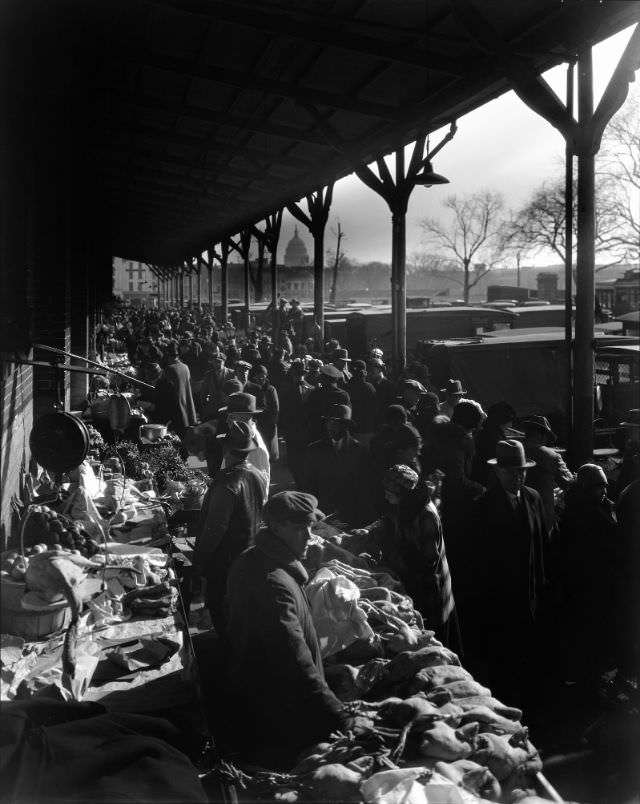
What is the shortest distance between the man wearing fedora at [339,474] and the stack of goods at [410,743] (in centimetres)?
272

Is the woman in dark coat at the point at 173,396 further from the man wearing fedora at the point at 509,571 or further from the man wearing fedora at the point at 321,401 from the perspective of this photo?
the man wearing fedora at the point at 509,571

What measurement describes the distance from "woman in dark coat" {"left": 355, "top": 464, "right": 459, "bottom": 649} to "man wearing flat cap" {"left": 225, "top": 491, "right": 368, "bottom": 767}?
4.81ft

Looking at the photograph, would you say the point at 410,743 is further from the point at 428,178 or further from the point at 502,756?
the point at 428,178

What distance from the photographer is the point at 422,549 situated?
5.18 metres

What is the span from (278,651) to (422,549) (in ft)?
5.87

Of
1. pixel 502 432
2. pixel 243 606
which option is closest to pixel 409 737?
pixel 243 606

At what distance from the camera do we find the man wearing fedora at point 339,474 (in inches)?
290

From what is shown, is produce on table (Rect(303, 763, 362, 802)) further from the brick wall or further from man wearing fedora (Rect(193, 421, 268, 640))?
the brick wall

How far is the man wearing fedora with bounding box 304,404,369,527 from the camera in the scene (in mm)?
7375

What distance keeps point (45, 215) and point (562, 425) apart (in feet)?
21.8

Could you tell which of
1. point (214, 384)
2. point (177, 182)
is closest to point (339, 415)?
point (214, 384)

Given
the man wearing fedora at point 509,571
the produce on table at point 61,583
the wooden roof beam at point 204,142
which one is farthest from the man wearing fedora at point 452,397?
the wooden roof beam at point 204,142

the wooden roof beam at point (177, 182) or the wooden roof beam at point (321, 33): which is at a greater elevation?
the wooden roof beam at point (177, 182)

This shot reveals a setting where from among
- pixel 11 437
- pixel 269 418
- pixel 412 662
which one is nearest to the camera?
pixel 412 662
